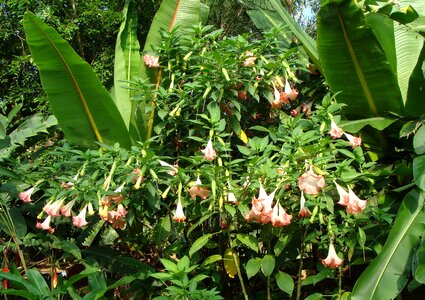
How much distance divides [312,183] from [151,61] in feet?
5.64

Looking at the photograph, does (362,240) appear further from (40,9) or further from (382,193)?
(40,9)

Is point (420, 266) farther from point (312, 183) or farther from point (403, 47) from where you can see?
point (403, 47)

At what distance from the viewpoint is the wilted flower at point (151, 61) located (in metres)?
3.94

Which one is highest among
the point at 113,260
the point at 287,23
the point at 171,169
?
the point at 287,23

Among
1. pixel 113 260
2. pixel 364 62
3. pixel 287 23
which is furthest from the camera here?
pixel 287 23

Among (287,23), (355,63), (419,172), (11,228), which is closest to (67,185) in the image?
(11,228)

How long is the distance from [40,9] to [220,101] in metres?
3.13

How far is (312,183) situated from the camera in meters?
2.63

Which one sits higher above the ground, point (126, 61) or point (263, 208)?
point (126, 61)

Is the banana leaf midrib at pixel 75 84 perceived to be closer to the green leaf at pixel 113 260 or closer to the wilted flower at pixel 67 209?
the green leaf at pixel 113 260

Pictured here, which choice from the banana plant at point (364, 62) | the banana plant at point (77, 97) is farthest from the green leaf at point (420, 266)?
the banana plant at point (77, 97)

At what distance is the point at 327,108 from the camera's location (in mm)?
3189

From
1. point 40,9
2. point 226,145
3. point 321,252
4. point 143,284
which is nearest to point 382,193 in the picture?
point 321,252

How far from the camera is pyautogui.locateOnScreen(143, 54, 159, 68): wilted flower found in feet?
12.9
